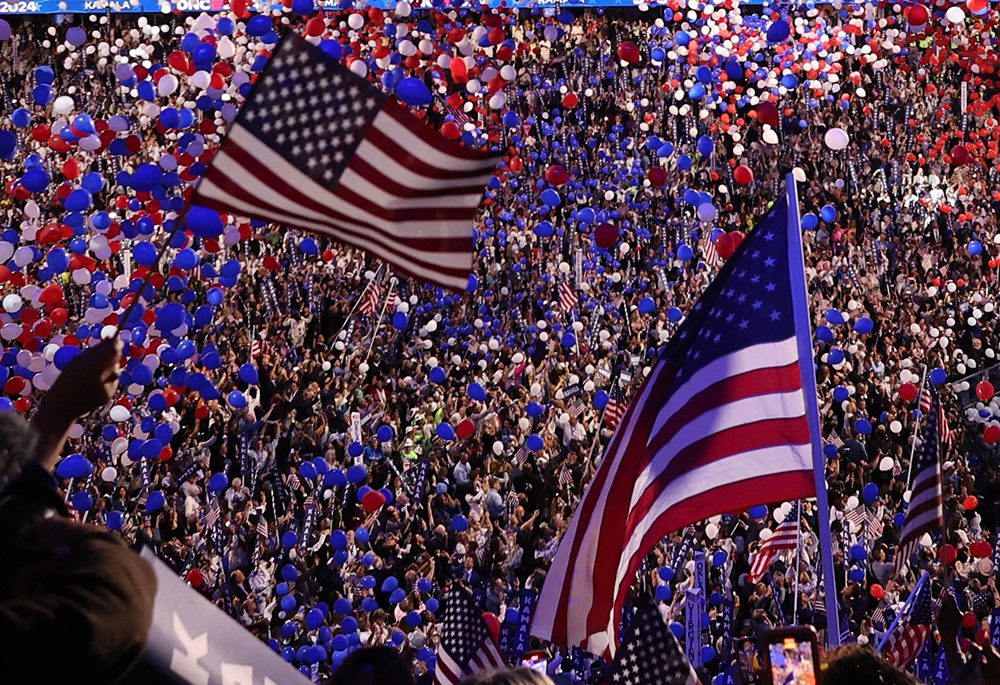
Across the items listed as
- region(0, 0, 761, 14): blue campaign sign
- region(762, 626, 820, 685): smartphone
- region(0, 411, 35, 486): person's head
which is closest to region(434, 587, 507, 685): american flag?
region(762, 626, 820, 685): smartphone

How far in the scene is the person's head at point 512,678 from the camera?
97.2 inches

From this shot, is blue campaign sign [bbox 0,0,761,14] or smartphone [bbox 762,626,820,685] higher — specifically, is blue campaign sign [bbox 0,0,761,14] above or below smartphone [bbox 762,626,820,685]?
above

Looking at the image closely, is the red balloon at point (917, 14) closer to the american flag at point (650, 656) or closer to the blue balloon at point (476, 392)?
the blue balloon at point (476, 392)

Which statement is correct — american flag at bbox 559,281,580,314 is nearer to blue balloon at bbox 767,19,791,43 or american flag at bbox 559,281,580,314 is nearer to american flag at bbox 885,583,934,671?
blue balloon at bbox 767,19,791,43

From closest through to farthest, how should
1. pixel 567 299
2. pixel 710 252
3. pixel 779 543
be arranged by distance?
pixel 779 543 < pixel 710 252 < pixel 567 299

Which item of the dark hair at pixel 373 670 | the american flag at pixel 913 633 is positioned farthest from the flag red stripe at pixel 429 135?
the american flag at pixel 913 633

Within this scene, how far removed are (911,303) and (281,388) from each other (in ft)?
26.7

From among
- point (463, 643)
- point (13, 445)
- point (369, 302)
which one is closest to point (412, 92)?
point (463, 643)

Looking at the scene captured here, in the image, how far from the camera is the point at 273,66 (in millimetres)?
3990

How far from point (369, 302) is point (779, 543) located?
6893 mm

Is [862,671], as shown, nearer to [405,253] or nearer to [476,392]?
[405,253]

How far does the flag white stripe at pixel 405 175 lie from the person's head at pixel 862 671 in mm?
2102

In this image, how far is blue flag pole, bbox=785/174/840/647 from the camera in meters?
4.47

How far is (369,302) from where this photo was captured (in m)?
15.5
